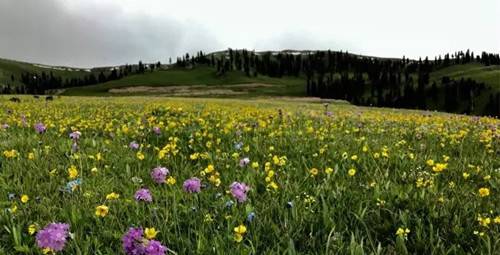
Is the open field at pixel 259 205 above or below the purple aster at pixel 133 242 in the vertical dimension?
below

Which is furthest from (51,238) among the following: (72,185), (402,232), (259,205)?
(402,232)

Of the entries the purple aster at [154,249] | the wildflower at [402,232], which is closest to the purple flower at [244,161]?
the wildflower at [402,232]

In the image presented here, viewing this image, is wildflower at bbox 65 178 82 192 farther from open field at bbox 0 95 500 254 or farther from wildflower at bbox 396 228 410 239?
wildflower at bbox 396 228 410 239

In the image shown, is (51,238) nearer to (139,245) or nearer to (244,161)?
(139,245)

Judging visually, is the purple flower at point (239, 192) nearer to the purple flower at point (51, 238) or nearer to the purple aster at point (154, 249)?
the purple aster at point (154, 249)

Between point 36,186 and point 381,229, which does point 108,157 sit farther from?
point 381,229

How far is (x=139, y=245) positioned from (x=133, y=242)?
0.26ft

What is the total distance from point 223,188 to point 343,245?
2.13 metres

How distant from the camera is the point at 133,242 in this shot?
3.08m

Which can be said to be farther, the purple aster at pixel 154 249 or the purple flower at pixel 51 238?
the purple flower at pixel 51 238

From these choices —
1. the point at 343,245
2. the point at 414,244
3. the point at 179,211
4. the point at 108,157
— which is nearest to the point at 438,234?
the point at 414,244

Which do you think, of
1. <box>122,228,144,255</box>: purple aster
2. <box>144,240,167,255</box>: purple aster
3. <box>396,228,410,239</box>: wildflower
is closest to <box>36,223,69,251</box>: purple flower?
<box>122,228,144,255</box>: purple aster

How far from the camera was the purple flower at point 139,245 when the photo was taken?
9.51 feet

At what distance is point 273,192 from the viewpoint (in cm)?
487
